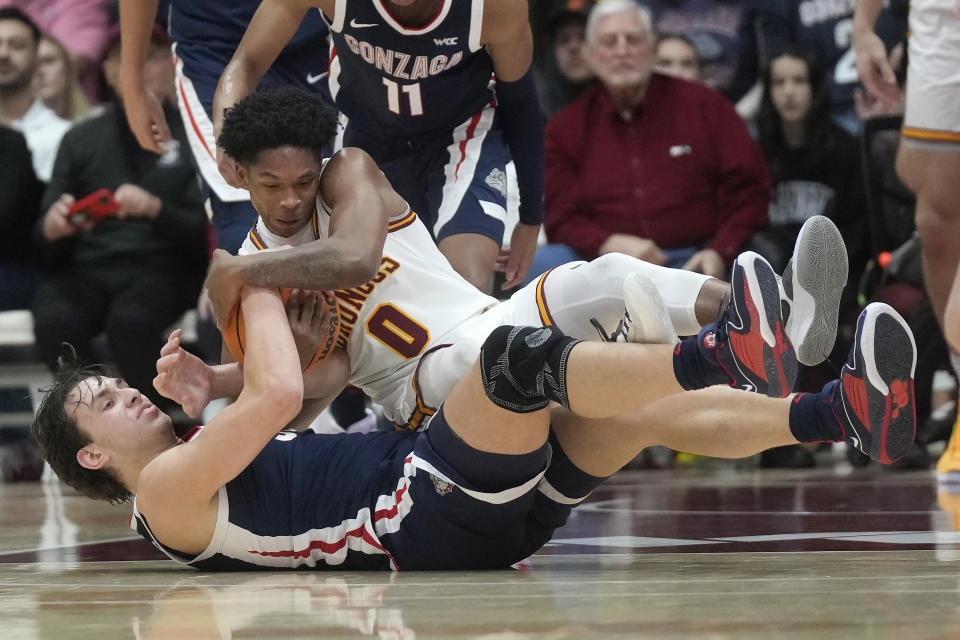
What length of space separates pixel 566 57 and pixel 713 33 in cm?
70

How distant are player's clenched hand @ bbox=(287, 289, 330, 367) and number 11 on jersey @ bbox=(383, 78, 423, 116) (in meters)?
0.99

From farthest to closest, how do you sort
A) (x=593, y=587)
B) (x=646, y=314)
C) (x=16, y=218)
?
(x=16, y=218), (x=646, y=314), (x=593, y=587)

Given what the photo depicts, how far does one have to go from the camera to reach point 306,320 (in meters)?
2.79

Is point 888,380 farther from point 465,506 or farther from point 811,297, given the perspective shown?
point 465,506

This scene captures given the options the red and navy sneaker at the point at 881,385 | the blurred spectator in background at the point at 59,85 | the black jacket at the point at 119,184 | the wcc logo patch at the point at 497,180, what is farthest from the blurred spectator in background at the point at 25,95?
the red and navy sneaker at the point at 881,385

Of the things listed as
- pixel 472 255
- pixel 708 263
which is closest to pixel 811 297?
pixel 472 255

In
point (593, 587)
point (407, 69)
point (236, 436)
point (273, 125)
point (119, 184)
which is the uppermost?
point (407, 69)

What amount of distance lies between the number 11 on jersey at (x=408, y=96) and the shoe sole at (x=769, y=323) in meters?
1.45

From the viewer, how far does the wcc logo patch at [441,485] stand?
256cm

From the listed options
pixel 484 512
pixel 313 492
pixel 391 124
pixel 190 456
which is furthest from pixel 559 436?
pixel 391 124

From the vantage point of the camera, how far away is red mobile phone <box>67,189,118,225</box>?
5.99 meters

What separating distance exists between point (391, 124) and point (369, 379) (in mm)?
946

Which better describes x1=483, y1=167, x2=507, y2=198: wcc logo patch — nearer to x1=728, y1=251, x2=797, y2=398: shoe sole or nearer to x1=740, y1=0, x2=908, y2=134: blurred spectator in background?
x1=728, y1=251, x2=797, y2=398: shoe sole

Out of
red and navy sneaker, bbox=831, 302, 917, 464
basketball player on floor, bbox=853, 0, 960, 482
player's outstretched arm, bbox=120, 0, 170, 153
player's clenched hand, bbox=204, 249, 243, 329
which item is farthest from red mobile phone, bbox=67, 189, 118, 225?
red and navy sneaker, bbox=831, 302, 917, 464
